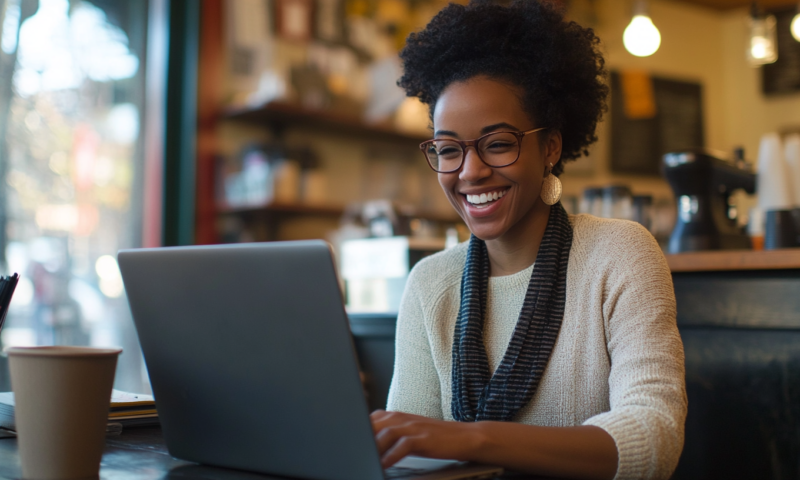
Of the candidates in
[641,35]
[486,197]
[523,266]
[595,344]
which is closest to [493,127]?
[486,197]

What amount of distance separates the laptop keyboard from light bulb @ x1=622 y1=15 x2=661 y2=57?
2716mm

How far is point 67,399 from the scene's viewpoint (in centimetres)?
73

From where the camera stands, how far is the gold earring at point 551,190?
1262 millimetres

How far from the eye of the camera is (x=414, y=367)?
4.10 feet

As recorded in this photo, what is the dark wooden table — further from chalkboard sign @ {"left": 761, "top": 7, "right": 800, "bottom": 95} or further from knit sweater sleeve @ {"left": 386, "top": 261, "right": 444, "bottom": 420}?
chalkboard sign @ {"left": 761, "top": 7, "right": 800, "bottom": 95}

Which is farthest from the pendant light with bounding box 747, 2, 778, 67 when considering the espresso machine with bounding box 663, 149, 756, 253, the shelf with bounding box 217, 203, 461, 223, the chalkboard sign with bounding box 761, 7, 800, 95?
the chalkboard sign with bounding box 761, 7, 800, 95

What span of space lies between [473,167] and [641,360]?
0.39 metres

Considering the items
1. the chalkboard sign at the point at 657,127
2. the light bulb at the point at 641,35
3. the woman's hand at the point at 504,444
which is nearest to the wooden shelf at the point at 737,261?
the woman's hand at the point at 504,444

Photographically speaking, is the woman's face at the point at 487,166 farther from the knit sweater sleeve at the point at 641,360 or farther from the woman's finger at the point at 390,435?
the woman's finger at the point at 390,435

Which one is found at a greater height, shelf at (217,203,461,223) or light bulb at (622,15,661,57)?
light bulb at (622,15,661,57)

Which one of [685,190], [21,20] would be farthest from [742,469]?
[21,20]

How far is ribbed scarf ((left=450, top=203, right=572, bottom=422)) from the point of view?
111cm

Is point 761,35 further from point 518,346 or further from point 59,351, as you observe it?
point 59,351

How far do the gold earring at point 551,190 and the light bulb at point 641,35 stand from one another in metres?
2.05
